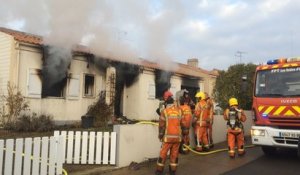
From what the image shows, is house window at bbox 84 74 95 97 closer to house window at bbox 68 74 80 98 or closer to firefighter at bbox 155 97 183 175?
house window at bbox 68 74 80 98

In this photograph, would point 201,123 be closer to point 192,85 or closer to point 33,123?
point 33,123

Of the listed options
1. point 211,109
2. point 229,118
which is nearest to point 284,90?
point 229,118

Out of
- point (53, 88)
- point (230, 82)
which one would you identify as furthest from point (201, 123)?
point (230, 82)

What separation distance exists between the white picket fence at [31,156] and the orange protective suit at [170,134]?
7.16 ft

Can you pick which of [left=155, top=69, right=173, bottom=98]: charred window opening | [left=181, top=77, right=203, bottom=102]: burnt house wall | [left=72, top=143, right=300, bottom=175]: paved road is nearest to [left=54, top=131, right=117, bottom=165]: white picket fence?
[left=72, top=143, right=300, bottom=175]: paved road

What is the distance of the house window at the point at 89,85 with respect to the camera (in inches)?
773

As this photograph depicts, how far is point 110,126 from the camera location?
1875 centimetres

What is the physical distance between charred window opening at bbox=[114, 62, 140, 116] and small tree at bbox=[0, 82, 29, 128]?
640 centimetres

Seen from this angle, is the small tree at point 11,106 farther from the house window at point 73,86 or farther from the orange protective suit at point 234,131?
the orange protective suit at point 234,131

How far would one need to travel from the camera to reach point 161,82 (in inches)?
961

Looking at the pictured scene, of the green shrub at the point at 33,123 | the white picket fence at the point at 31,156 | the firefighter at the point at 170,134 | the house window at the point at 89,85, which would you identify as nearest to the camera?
the white picket fence at the point at 31,156

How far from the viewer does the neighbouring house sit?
651 inches

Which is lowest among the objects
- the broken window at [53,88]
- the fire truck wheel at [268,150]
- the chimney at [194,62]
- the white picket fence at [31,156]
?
the fire truck wheel at [268,150]

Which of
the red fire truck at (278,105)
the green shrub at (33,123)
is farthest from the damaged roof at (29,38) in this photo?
the red fire truck at (278,105)
